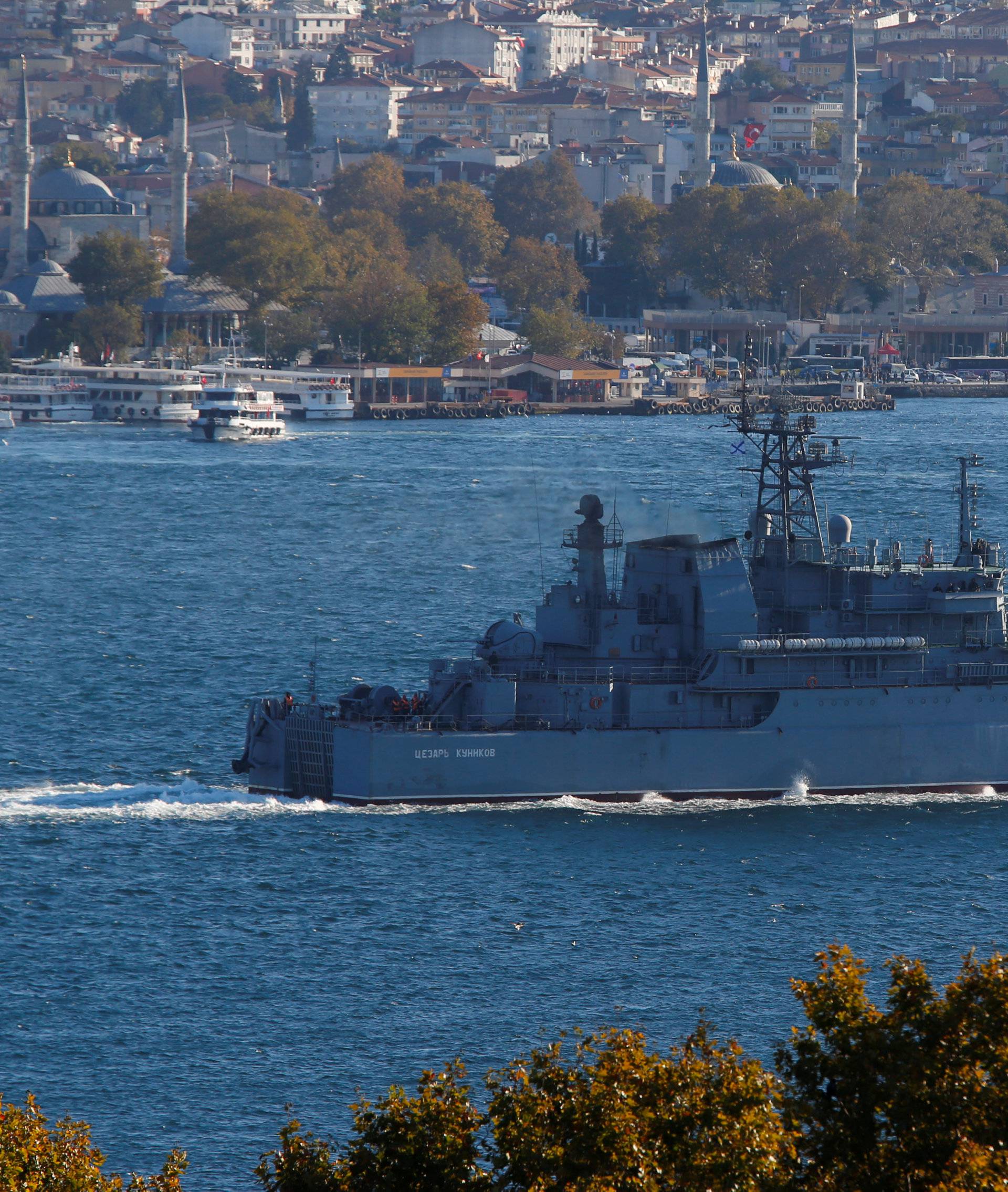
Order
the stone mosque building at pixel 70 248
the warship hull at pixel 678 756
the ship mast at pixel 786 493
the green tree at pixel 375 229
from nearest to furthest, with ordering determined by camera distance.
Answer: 1. the warship hull at pixel 678 756
2. the ship mast at pixel 786 493
3. the stone mosque building at pixel 70 248
4. the green tree at pixel 375 229

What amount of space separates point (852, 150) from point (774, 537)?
132m

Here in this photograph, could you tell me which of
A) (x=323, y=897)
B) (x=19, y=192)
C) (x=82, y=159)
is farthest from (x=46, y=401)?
(x=323, y=897)

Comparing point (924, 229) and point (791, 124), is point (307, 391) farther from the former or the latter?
point (791, 124)

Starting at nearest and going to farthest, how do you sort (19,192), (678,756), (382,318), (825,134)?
(678,756) < (382,318) < (19,192) < (825,134)

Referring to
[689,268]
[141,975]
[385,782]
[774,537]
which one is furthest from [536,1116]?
[689,268]

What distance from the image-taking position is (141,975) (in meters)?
28.7

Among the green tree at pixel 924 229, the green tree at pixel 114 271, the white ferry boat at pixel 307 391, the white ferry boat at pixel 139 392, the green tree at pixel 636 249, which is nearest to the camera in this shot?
the white ferry boat at pixel 139 392

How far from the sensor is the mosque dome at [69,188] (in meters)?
152

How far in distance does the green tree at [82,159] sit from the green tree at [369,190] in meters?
20.7

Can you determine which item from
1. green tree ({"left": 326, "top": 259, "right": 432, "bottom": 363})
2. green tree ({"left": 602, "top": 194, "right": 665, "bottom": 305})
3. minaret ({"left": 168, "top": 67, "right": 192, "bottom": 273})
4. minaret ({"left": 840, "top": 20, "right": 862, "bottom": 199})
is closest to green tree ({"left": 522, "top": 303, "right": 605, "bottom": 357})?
green tree ({"left": 326, "top": 259, "right": 432, "bottom": 363})

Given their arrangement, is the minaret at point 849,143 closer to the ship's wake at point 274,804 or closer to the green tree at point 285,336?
the green tree at point 285,336

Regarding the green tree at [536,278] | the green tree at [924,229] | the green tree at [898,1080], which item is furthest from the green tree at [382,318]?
the green tree at [898,1080]

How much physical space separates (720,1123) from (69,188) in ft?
471

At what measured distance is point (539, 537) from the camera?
6956cm
